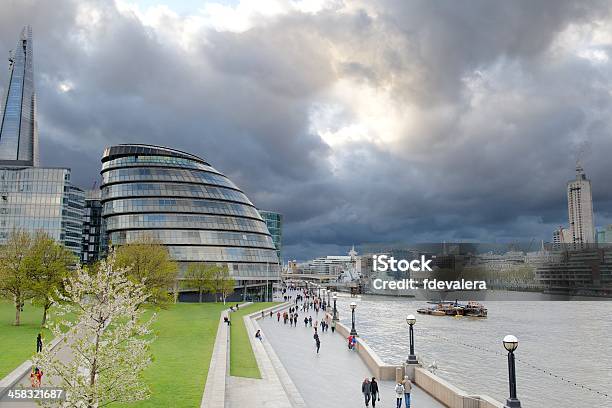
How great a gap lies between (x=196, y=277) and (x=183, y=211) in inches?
630

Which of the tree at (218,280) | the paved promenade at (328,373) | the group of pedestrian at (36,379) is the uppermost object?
the tree at (218,280)

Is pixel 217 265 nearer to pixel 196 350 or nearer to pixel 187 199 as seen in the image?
pixel 187 199

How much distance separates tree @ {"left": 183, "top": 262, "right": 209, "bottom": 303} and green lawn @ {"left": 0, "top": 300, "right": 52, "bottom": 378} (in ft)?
120

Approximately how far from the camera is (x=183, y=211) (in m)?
100

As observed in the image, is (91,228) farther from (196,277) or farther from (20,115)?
(196,277)

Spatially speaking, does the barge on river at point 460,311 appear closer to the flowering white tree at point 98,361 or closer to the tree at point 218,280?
the tree at point 218,280

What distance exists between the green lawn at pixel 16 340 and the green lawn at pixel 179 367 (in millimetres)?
6973

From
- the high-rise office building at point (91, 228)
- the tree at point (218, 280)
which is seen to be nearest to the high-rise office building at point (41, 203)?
the high-rise office building at point (91, 228)

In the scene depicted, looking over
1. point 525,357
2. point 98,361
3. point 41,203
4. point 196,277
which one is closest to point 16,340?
point 98,361

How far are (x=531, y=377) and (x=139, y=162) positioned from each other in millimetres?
91383

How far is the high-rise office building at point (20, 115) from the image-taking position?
15925 centimetres

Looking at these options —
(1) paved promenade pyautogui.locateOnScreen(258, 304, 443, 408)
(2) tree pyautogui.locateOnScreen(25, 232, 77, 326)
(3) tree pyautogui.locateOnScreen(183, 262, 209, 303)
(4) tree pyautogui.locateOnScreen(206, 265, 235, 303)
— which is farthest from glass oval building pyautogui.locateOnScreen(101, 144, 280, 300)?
(1) paved promenade pyautogui.locateOnScreen(258, 304, 443, 408)

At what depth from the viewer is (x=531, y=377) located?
34594mm

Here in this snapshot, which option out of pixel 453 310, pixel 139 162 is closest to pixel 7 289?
pixel 139 162
